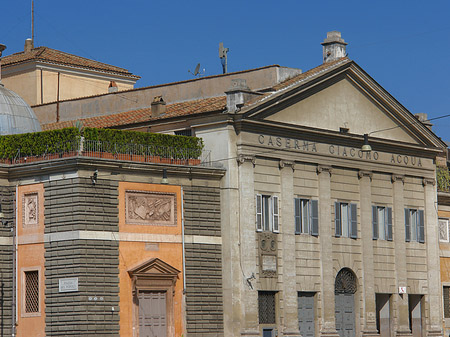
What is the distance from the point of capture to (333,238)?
49156 mm

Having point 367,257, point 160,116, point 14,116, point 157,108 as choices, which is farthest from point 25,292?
point 367,257

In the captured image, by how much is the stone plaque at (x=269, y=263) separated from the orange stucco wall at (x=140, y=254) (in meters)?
3.73

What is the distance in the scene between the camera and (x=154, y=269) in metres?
43.0

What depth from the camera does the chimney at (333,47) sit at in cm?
5172

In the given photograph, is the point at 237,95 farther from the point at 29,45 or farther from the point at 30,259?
the point at 29,45

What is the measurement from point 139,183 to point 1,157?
5.31 m

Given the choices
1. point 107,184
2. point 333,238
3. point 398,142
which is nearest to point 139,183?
point 107,184

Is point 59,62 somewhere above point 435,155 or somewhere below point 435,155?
above

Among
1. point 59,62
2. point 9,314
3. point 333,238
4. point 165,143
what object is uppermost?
→ point 59,62

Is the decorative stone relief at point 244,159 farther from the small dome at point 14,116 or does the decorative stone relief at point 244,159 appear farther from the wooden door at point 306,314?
the small dome at point 14,116

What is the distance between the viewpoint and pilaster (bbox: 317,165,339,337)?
48281 mm

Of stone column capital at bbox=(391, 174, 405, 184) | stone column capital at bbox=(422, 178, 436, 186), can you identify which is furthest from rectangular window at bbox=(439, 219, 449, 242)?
stone column capital at bbox=(391, 174, 405, 184)

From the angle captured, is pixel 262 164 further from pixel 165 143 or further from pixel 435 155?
pixel 435 155

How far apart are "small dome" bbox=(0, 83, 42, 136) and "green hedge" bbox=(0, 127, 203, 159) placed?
2.61 metres
